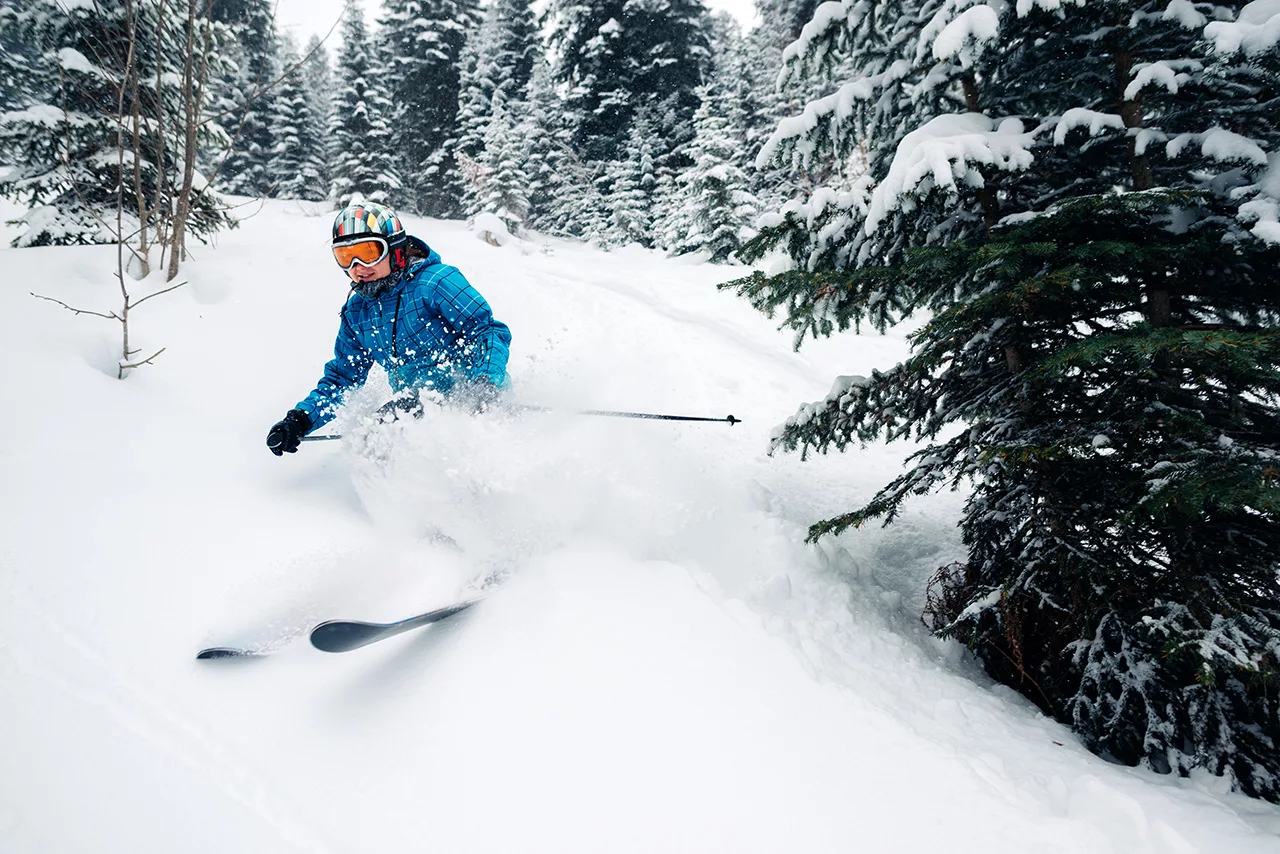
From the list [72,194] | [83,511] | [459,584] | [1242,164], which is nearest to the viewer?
[1242,164]

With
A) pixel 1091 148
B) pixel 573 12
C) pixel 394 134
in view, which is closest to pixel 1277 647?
pixel 1091 148

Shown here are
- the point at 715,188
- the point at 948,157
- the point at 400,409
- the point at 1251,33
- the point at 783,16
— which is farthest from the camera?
the point at 783,16

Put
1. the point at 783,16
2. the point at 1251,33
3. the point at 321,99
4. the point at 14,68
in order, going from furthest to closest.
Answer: the point at 321,99 → the point at 783,16 → the point at 14,68 → the point at 1251,33

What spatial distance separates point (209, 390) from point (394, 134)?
3211 centimetres

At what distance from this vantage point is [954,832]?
2.08 metres

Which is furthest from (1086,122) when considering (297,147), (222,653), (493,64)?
(297,147)

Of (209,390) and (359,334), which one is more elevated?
(359,334)

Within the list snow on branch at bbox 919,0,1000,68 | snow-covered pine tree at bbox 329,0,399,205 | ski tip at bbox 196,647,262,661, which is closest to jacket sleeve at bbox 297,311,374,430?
ski tip at bbox 196,647,262,661

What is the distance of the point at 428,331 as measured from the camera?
429 centimetres

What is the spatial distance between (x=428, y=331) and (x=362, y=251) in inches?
27.8

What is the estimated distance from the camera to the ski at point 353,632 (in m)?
2.55

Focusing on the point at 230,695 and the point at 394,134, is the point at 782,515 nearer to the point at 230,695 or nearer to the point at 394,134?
the point at 230,695

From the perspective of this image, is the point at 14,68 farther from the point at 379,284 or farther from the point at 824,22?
the point at 824,22

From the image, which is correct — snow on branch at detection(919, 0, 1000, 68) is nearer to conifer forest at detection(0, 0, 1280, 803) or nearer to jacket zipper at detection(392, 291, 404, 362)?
conifer forest at detection(0, 0, 1280, 803)
